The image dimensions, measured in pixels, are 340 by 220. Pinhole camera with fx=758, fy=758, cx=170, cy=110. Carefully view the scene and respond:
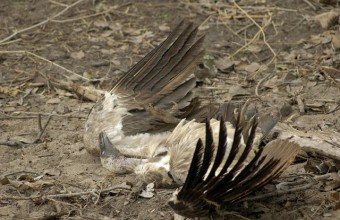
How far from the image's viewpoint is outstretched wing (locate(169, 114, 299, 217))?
3.51m

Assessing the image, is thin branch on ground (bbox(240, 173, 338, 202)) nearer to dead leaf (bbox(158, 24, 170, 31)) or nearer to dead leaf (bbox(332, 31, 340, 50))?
dead leaf (bbox(332, 31, 340, 50))

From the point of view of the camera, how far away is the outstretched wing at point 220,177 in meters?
3.51

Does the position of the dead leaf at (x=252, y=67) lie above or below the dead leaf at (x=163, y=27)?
below

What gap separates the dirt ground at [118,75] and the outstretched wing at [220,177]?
1.25 ft

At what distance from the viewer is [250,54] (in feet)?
22.0

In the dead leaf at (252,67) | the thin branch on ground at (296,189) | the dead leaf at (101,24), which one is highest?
the dead leaf at (101,24)

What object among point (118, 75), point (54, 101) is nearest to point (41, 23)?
point (118, 75)

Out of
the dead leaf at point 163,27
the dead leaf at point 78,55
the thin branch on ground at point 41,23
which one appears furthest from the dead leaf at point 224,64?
the thin branch on ground at point 41,23

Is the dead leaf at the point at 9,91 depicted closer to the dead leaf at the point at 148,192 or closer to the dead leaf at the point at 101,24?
the dead leaf at the point at 101,24

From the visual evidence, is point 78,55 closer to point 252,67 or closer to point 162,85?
point 252,67

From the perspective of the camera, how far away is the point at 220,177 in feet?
11.7

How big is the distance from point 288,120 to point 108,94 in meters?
1.26

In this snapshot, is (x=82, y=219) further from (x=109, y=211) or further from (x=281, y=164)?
(x=281, y=164)

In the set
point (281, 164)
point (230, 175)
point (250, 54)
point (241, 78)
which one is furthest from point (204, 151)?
point (250, 54)
